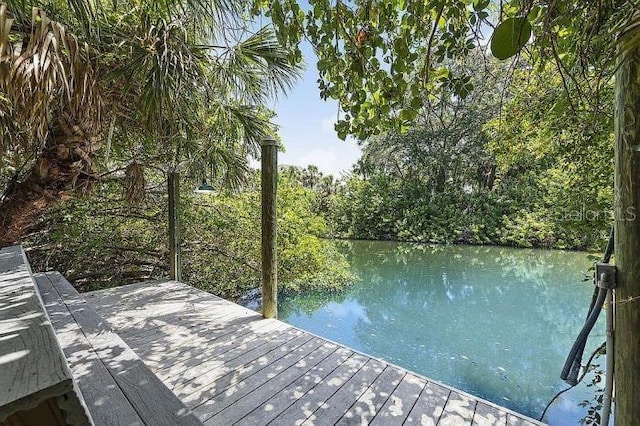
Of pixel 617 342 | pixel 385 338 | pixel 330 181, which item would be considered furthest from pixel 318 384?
pixel 330 181

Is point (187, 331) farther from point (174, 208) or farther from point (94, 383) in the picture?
point (174, 208)

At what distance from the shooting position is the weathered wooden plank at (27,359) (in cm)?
41

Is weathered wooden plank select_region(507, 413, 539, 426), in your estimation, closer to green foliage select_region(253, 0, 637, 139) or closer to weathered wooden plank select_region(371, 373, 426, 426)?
weathered wooden plank select_region(371, 373, 426, 426)

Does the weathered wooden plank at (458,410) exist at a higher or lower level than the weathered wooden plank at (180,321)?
lower

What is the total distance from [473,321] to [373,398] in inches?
165

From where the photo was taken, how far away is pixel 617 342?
0.86 m

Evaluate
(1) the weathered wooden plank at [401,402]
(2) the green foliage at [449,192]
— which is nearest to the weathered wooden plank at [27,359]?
(1) the weathered wooden plank at [401,402]

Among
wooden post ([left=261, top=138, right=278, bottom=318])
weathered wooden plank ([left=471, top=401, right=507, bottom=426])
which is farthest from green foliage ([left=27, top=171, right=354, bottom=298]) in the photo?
weathered wooden plank ([left=471, top=401, right=507, bottom=426])

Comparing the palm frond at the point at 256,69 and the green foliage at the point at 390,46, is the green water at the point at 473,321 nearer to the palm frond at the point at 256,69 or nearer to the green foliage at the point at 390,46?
the green foliage at the point at 390,46

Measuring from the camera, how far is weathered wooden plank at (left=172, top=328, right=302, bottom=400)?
1770 millimetres

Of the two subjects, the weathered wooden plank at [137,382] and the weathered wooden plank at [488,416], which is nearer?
the weathered wooden plank at [137,382]

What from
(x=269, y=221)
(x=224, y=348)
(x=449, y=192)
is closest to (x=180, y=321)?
(x=224, y=348)

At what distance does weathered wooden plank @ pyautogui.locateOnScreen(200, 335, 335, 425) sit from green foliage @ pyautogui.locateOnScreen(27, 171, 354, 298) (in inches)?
110

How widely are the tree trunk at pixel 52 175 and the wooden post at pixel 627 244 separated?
309cm
